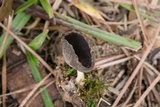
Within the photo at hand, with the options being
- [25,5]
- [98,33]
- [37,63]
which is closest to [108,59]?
[98,33]

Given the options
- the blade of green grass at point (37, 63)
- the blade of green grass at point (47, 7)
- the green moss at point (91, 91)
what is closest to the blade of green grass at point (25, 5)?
the blade of green grass at point (47, 7)

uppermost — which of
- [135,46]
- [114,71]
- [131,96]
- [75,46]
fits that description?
[75,46]

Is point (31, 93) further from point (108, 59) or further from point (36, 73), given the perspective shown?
point (108, 59)

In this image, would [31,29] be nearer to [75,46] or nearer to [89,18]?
[89,18]

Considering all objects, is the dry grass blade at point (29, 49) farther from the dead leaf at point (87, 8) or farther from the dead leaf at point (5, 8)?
the dead leaf at point (87, 8)

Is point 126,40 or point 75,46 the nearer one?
point 75,46

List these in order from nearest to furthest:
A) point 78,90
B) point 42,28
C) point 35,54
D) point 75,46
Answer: point 75,46, point 78,90, point 35,54, point 42,28

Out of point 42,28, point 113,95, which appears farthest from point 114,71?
point 42,28
